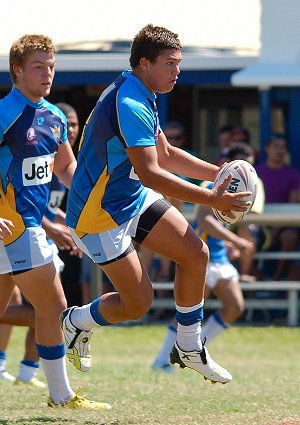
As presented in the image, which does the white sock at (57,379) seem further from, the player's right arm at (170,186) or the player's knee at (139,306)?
the player's right arm at (170,186)

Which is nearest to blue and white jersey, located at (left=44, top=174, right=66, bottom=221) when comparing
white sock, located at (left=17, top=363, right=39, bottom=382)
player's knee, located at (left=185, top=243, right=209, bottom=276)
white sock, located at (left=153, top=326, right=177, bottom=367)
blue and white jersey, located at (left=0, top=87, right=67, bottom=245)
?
white sock, located at (left=17, top=363, right=39, bottom=382)

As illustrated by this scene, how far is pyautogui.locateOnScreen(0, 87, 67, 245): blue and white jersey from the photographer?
6.79 meters

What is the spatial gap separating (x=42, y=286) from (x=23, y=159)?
0.76m

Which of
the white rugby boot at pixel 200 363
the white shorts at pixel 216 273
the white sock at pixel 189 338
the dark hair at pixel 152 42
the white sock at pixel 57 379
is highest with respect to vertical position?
the dark hair at pixel 152 42

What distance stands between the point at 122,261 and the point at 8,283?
34.5 inches

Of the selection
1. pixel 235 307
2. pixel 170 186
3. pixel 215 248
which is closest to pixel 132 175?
pixel 170 186

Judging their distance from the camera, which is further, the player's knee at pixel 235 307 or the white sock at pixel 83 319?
the player's knee at pixel 235 307

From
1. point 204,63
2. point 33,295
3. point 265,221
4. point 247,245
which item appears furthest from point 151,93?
point 204,63

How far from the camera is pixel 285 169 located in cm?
1492

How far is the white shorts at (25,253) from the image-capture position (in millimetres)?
6781

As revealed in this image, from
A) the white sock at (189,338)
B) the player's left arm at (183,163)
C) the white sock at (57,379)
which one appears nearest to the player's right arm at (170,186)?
the player's left arm at (183,163)

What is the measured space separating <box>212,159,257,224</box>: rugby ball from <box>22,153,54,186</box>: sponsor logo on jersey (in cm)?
106

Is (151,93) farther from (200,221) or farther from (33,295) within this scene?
(200,221)

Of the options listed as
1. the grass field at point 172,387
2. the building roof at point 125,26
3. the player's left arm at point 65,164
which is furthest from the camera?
the building roof at point 125,26
